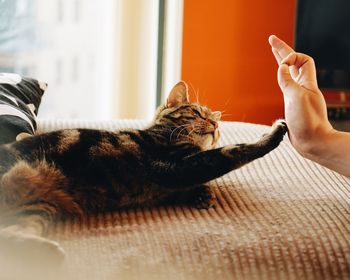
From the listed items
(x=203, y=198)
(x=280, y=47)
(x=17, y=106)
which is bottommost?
(x=203, y=198)

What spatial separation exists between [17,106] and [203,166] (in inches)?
18.8

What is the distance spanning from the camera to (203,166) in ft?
3.25

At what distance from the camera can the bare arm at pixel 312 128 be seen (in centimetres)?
102

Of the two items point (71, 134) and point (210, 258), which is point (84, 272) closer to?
point (210, 258)

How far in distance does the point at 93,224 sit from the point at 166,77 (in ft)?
7.11

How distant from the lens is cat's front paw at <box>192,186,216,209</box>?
0.98 meters

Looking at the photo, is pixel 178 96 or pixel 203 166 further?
pixel 178 96

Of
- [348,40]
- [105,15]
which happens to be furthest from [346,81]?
[105,15]

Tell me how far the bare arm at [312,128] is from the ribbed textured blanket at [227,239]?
69 mm

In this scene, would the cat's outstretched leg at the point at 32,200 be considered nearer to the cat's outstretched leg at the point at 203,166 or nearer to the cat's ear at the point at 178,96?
the cat's outstretched leg at the point at 203,166

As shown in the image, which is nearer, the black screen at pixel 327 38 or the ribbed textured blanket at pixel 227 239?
the ribbed textured blanket at pixel 227 239

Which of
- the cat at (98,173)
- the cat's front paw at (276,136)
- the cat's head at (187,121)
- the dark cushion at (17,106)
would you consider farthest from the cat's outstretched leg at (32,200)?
the cat's front paw at (276,136)

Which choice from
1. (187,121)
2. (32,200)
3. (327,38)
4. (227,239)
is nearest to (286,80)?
(187,121)

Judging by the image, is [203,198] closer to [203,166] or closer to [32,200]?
[203,166]
